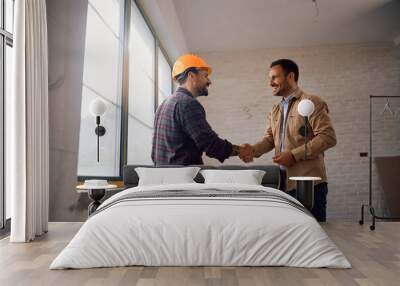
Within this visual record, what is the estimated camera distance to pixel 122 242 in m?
2.95

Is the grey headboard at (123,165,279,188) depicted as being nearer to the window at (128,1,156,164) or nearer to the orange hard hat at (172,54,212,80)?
the window at (128,1,156,164)

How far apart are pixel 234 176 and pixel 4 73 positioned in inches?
91.7

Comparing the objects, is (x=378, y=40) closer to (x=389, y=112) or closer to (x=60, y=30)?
(x=389, y=112)

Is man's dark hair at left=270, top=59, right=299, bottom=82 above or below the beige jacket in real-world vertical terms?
above

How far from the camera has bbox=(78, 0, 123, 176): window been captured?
4938 millimetres

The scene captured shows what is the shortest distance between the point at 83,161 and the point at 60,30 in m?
1.35

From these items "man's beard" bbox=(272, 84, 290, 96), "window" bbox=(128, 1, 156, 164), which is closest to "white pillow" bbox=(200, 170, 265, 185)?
"man's beard" bbox=(272, 84, 290, 96)

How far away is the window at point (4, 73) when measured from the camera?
3.96 meters

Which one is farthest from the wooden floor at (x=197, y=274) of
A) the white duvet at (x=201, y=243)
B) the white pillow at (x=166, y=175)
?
the white pillow at (x=166, y=175)

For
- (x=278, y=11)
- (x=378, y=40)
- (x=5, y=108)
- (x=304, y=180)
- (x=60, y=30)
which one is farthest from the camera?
(x=378, y=40)

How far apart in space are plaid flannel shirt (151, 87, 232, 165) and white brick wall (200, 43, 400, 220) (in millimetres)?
1393

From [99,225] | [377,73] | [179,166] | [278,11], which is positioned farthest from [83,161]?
[377,73]

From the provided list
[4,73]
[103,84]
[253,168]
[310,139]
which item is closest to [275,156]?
[253,168]

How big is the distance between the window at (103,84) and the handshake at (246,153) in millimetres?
1477
